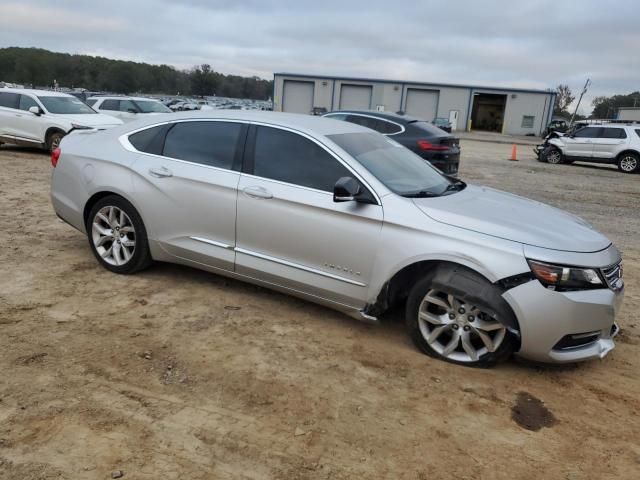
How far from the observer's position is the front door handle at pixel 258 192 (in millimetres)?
4250

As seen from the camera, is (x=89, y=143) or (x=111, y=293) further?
(x=89, y=143)

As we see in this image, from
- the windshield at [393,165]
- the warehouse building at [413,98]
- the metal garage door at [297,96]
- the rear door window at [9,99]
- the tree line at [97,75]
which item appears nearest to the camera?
the windshield at [393,165]

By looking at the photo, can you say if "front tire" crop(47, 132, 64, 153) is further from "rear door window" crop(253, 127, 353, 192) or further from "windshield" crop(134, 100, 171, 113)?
"rear door window" crop(253, 127, 353, 192)

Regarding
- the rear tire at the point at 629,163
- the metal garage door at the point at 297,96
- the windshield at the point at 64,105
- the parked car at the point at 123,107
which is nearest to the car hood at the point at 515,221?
the windshield at the point at 64,105

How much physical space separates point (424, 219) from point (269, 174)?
4.36 feet

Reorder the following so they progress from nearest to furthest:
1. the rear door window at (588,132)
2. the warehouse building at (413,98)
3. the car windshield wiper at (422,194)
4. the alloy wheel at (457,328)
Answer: the alloy wheel at (457,328) → the car windshield wiper at (422,194) → the rear door window at (588,132) → the warehouse building at (413,98)

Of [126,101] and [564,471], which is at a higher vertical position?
[126,101]

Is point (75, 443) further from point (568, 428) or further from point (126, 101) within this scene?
point (126, 101)

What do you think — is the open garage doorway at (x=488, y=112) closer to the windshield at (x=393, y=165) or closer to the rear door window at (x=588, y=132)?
the rear door window at (x=588, y=132)

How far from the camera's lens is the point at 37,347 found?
3.65 meters

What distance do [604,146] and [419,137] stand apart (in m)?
12.8

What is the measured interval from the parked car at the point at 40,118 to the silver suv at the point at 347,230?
826cm

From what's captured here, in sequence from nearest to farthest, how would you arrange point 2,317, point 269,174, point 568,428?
point 568,428 → point 2,317 → point 269,174

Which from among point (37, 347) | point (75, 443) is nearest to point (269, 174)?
point (37, 347)
